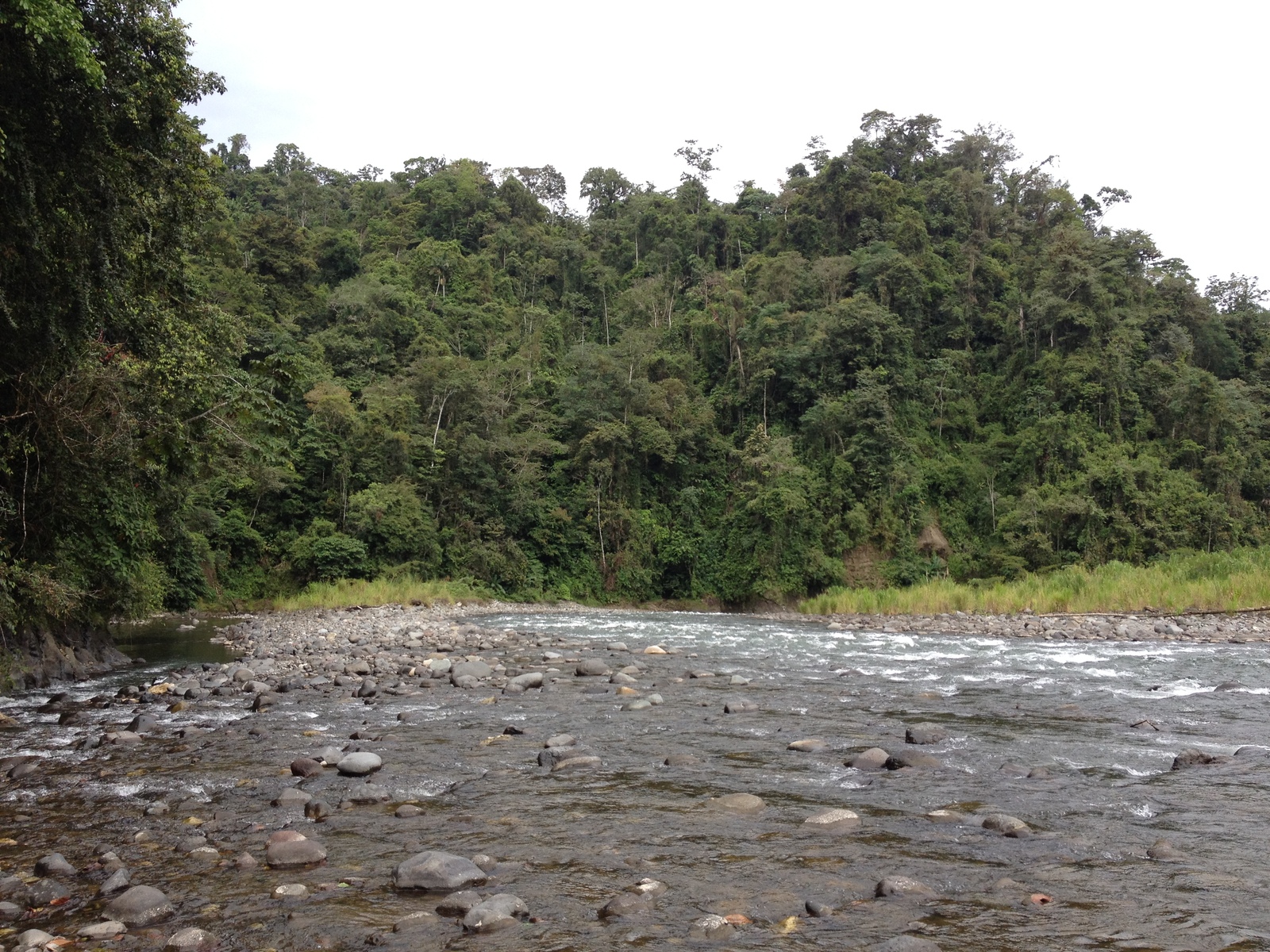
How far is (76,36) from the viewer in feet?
19.9

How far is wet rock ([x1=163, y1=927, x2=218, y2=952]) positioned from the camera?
3195mm

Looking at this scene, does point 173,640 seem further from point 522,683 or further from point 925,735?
point 925,735

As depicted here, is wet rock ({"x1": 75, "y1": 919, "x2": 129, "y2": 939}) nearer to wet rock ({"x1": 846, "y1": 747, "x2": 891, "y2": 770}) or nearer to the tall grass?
wet rock ({"x1": 846, "y1": 747, "x2": 891, "y2": 770})

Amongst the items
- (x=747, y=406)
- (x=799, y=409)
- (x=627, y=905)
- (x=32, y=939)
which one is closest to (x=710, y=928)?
(x=627, y=905)

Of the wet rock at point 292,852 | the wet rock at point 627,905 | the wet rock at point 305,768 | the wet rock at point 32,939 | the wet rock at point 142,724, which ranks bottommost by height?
the wet rock at point 142,724

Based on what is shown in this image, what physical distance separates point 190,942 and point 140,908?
0.47 m

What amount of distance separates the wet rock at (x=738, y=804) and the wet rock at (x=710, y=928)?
60.7 inches

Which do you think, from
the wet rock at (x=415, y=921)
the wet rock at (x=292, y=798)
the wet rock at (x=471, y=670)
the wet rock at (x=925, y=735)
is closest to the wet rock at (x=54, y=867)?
the wet rock at (x=292, y=798)

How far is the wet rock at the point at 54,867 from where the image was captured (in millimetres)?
3914

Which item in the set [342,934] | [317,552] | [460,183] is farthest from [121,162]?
[460,183]

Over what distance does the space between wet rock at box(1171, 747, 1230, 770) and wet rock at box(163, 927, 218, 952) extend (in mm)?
6321

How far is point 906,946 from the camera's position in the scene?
318 cm

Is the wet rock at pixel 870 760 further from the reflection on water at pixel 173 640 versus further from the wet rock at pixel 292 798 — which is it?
the reflection on water at pixel 173 640

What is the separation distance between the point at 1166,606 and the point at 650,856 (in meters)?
21.2
